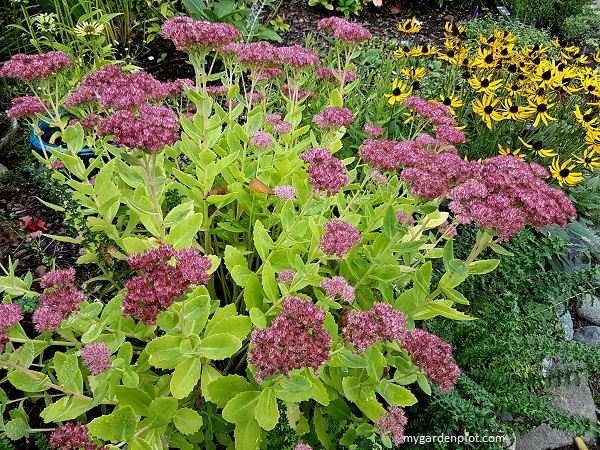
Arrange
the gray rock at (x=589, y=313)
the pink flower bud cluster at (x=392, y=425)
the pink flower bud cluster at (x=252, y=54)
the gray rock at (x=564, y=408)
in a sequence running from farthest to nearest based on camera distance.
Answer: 1. the gray rock at (x=589, y=313)
2. the gray rock at (x=564, y=408)
3. the pink flower bud cluster at (x=252, y=54)
4. the pink flower bud cluster at (x=392, y=425)

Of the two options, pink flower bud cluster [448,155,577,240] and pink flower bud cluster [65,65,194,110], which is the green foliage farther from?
pink flower bud cluster [65,65,194,110]

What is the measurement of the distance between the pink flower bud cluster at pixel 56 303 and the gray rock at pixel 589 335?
2675mm

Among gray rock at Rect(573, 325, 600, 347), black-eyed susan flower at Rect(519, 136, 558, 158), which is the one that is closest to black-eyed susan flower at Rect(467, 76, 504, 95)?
black-eyed susan flower at Rect(519, 136, 558, 158)

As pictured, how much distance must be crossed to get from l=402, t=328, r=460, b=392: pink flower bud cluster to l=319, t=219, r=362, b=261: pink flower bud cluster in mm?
334

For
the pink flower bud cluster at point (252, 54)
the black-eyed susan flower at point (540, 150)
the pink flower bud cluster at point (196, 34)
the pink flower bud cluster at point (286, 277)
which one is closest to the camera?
the pink flower bud cluster at point (286, 277)

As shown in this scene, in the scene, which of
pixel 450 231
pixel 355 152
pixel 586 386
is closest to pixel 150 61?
pixel 355 152

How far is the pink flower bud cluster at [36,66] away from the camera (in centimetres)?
182

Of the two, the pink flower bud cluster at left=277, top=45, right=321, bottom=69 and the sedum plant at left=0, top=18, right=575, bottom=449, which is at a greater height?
the pink flower bud cluster at left=277, top=45, right=321, bottom=69

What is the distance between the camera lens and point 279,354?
3.86ft

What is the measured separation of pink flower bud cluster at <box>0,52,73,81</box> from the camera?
1.82 m

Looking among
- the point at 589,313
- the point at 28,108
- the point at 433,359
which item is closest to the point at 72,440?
the point at 433,359

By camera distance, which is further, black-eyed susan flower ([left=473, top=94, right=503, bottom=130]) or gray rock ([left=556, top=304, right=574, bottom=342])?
black-eyed susan flower ([left=473, top=94, right=503, bottom=130])

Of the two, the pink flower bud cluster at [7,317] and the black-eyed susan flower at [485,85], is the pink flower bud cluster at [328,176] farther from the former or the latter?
the black-eyed susan flower at [485,85]

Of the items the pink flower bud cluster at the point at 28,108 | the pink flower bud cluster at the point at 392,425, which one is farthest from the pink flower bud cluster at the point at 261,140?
the pink flower bud cluster at the point at 392,425
